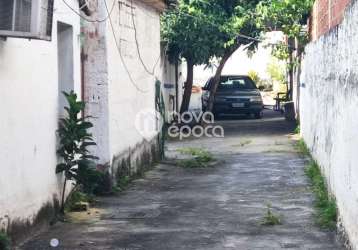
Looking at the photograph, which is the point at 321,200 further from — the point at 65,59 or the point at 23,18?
the point at 23,18

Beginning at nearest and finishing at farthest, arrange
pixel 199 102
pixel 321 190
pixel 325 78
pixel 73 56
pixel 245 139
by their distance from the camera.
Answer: pixel 73 56 → pixel 321 190 → pixel 325 78 → pixel 245 139 → pixel 199 102

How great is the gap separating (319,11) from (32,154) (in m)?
8.45

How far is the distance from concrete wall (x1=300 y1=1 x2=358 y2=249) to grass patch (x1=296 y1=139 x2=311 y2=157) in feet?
7.72

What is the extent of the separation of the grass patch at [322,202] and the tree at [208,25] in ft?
26.1

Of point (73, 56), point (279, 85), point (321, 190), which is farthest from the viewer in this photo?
point (279, 85)

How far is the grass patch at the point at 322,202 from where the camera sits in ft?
27.3

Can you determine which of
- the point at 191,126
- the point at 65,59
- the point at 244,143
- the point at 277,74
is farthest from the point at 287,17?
the point at 277,74

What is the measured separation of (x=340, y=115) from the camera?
819cm

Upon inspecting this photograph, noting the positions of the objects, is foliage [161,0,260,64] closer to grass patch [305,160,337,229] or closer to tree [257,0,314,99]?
tree [257,0,314,99]

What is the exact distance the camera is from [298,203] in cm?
985

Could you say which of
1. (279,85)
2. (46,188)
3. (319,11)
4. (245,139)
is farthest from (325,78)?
(279,85)

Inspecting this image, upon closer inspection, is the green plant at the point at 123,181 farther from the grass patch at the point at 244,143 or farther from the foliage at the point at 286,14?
the foliage at the point at 286,14

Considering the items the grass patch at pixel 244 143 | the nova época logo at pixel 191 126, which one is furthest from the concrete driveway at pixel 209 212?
the nova época logo at pixel 191 126

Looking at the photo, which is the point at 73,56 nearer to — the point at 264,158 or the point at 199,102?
the point at 264,158
